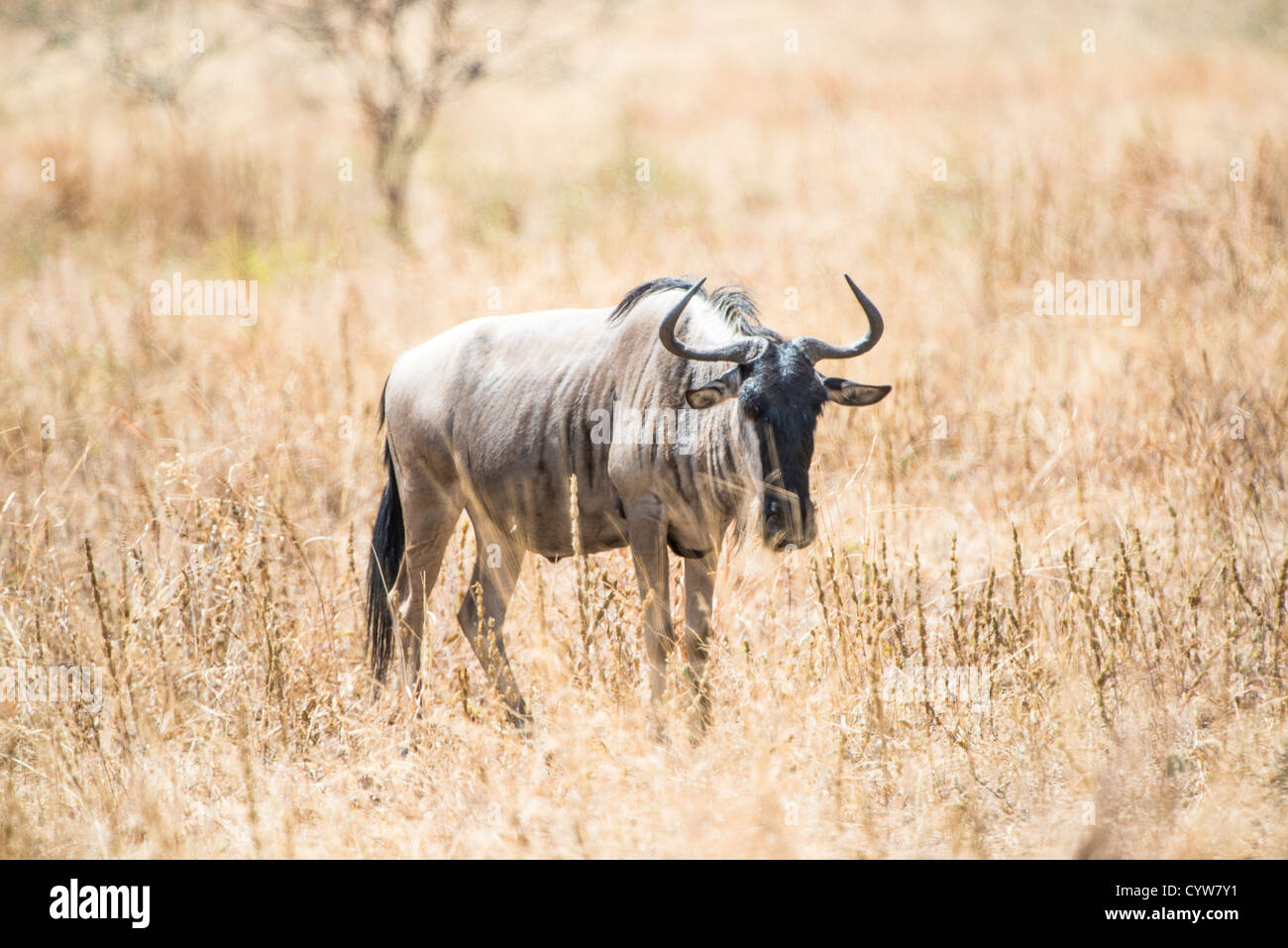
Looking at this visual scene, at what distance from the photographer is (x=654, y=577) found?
4.46 metres

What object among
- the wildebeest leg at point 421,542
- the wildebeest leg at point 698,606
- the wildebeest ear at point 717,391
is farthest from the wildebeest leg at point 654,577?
the wildebeest leg at point 421,542

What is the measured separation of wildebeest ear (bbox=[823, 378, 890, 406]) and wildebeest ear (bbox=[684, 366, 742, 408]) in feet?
Result: 1.10

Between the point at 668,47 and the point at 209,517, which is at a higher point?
the point at 668,47

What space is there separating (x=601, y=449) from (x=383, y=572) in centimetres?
132

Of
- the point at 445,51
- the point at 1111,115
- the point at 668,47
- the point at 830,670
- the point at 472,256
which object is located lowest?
the point at 830,670

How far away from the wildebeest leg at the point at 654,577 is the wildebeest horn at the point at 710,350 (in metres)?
0.65

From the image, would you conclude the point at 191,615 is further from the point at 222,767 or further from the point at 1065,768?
the point at 1065,768

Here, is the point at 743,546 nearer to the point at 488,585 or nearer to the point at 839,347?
the point at 839,347

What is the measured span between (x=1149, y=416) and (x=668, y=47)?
18.0m

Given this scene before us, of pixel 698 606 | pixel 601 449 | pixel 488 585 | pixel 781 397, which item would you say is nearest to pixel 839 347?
pixel 781 397

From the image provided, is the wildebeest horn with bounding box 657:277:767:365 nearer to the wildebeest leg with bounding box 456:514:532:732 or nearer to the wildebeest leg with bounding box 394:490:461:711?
the wildebeest leg with bounding box 456:514:532:732

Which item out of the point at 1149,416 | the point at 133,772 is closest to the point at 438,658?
the point at 133,772

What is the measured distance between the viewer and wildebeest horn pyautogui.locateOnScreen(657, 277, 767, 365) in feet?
13.5

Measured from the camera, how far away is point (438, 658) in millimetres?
5238
